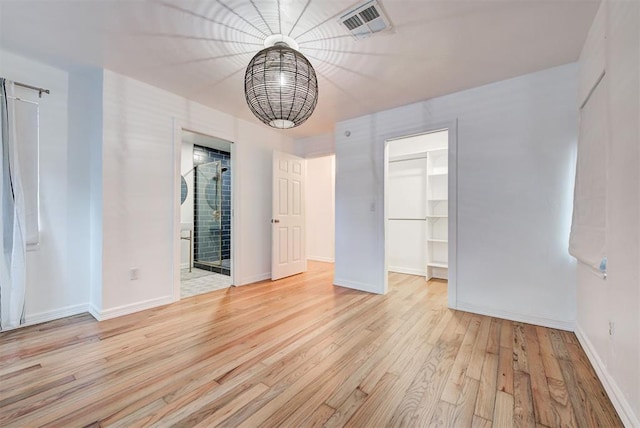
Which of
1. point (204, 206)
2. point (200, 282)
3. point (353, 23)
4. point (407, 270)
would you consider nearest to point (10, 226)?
point (200, 282)

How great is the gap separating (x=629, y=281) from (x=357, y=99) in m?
2.71

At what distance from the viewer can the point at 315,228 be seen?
603 cm

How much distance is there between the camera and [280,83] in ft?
5.24

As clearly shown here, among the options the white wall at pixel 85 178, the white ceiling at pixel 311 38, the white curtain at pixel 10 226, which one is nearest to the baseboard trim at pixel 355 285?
the white ceiling at pixel 311 38

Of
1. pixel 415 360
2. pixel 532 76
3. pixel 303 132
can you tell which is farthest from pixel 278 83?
pixel 303 132

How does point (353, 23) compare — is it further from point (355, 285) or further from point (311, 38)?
point (355, 285)

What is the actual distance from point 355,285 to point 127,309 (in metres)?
2.64

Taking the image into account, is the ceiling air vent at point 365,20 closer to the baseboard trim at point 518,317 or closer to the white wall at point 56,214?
the baseboard trim at point 518,317

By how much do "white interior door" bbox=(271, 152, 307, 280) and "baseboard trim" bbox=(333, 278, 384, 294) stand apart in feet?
2.96

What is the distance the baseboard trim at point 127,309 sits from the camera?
2.51m

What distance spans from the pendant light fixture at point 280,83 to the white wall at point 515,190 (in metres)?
1.99

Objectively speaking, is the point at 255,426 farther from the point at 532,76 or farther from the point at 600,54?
the point at 532,76

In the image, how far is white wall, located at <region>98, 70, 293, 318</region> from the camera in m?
2.57

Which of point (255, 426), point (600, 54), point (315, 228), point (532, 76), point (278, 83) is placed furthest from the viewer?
point (315, 228)
